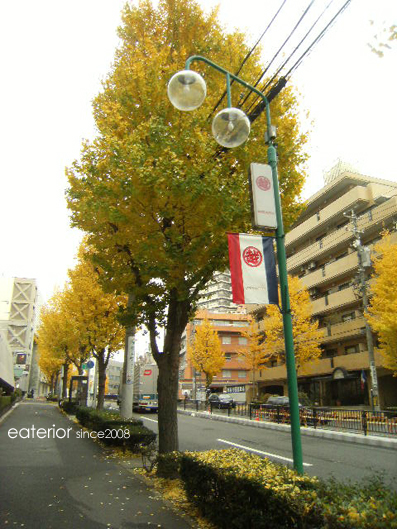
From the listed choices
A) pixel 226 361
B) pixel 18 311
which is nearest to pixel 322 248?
pixel 226 361

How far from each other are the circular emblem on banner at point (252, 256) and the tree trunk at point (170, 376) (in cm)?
324

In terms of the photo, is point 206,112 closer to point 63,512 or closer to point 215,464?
point 215,464

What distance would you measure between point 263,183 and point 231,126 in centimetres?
97

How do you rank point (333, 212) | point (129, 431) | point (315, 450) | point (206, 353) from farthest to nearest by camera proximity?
1. point (206, 353)
2. point (333, 212)
3. point (315, 450)
4. point (129, 431)

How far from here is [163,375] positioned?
838cm

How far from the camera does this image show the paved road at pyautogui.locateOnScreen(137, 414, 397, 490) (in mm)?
8906

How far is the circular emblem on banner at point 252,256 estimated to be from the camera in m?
5.31

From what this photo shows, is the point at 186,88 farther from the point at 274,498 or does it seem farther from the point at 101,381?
the point at 101,381

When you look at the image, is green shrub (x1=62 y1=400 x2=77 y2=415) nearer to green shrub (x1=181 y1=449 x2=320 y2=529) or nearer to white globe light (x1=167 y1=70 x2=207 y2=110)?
green shrub (x1=181 y1=449 x2=320 y2=529)

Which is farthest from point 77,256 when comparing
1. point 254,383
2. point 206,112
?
point 254,383

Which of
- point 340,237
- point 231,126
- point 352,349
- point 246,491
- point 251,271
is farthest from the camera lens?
point 340,237

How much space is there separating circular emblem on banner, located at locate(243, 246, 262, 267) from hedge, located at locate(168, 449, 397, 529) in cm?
266

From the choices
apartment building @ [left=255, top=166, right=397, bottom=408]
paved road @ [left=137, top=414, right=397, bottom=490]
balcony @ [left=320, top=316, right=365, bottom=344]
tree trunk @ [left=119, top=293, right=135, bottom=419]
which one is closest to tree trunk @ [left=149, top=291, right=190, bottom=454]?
paved road @ [left=137, top=414, right=397, bottom=490]

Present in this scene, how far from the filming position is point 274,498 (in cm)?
377
